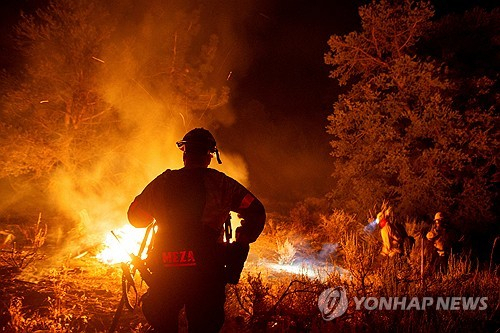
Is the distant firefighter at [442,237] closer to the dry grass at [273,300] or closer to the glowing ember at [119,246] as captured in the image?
the dry grass at [273,300]

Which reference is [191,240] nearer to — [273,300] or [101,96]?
[273,300]

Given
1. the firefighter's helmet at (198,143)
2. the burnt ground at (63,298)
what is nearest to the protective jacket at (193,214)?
the firefighter's helmet at (198,143)

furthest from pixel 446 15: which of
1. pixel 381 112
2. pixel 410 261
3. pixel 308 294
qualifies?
pixel 308 294

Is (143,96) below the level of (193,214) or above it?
above

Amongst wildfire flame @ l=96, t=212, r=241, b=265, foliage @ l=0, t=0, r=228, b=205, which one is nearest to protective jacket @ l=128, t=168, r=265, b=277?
wildfire flame @ l=96, t=212, r=241, b=265

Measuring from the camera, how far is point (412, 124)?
11.6 metres

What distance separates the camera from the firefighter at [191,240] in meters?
3.18

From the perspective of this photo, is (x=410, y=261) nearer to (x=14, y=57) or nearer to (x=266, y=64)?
(x=14, y=57)

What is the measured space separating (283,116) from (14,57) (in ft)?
72.5

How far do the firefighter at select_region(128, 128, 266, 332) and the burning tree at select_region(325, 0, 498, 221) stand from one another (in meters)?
9.21

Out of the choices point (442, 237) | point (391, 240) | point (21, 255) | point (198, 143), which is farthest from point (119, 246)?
point (442, 237)

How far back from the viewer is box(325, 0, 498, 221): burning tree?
11.2 meters

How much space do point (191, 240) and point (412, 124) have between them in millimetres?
9993

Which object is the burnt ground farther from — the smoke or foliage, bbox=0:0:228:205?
foliage, bbox=0:0:228:205
